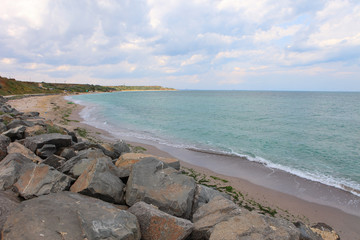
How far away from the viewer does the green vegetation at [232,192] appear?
1014 cm

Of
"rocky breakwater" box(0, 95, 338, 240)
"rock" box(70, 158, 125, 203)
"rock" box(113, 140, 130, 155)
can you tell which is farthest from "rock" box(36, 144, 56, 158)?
"rock" box(70, 158, 125, 203)

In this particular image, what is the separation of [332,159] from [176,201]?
1783cm

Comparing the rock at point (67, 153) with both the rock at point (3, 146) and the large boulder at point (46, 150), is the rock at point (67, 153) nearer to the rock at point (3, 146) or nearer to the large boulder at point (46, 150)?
the large boulder at point (46, 150)

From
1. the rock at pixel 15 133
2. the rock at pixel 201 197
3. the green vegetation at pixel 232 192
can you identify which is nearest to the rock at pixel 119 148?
the green vegetation at pixel 232 192

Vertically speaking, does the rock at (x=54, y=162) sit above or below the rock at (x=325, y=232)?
above

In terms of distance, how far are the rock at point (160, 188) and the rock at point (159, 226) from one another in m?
1.19

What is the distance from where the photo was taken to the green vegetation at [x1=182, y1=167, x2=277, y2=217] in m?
10.1

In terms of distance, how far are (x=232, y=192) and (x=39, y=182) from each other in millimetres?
9150

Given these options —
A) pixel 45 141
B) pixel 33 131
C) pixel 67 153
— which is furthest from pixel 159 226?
pixel 33 131

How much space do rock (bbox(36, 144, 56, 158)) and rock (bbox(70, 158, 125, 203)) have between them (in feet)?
13.4

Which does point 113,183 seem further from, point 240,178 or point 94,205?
point 240,178

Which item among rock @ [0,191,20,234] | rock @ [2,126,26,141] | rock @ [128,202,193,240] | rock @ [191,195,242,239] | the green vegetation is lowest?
the green vegetation

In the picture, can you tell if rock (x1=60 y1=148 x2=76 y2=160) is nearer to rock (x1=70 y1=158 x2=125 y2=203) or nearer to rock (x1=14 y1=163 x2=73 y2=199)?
rock (x1=14 y1=163 x2=73 y2=199)

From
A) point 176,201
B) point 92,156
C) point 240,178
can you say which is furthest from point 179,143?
point 176,201
